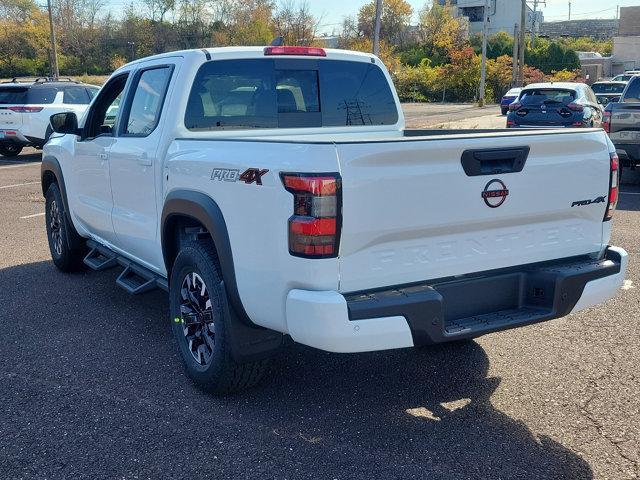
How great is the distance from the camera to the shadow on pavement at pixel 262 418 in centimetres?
329

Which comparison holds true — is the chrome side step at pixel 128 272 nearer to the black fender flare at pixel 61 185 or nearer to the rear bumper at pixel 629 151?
the black fender flare at pixel 61 185

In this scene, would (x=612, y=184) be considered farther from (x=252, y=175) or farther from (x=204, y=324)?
(x=204, y=324)

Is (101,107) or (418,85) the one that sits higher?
(101,107)

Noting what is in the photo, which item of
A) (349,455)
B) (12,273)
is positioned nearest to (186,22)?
(12,273)

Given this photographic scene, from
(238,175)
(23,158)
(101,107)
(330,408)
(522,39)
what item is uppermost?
(522,39)

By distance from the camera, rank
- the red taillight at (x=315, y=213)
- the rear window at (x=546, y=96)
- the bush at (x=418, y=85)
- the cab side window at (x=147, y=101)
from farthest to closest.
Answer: the bush at (x=418, y=85), the rear window at (x=546, y=96), the cab side window at (x=147, y=101), the red taillight at (x=315, y=213)

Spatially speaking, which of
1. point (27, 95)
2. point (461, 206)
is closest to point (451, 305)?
point (461, 206)

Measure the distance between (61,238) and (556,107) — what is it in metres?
12.7

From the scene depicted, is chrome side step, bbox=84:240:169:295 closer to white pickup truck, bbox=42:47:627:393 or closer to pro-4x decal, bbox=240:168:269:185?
white pickup truck, bbox=42:47:627:393

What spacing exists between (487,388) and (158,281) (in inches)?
87.0

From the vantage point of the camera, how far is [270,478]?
3172mm

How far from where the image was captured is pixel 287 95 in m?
4.79

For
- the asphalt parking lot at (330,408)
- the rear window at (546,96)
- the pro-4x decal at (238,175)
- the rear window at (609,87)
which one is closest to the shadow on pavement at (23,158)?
the rear window at (546,96)

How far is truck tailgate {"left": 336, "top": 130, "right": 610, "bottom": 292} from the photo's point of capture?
3141mm
